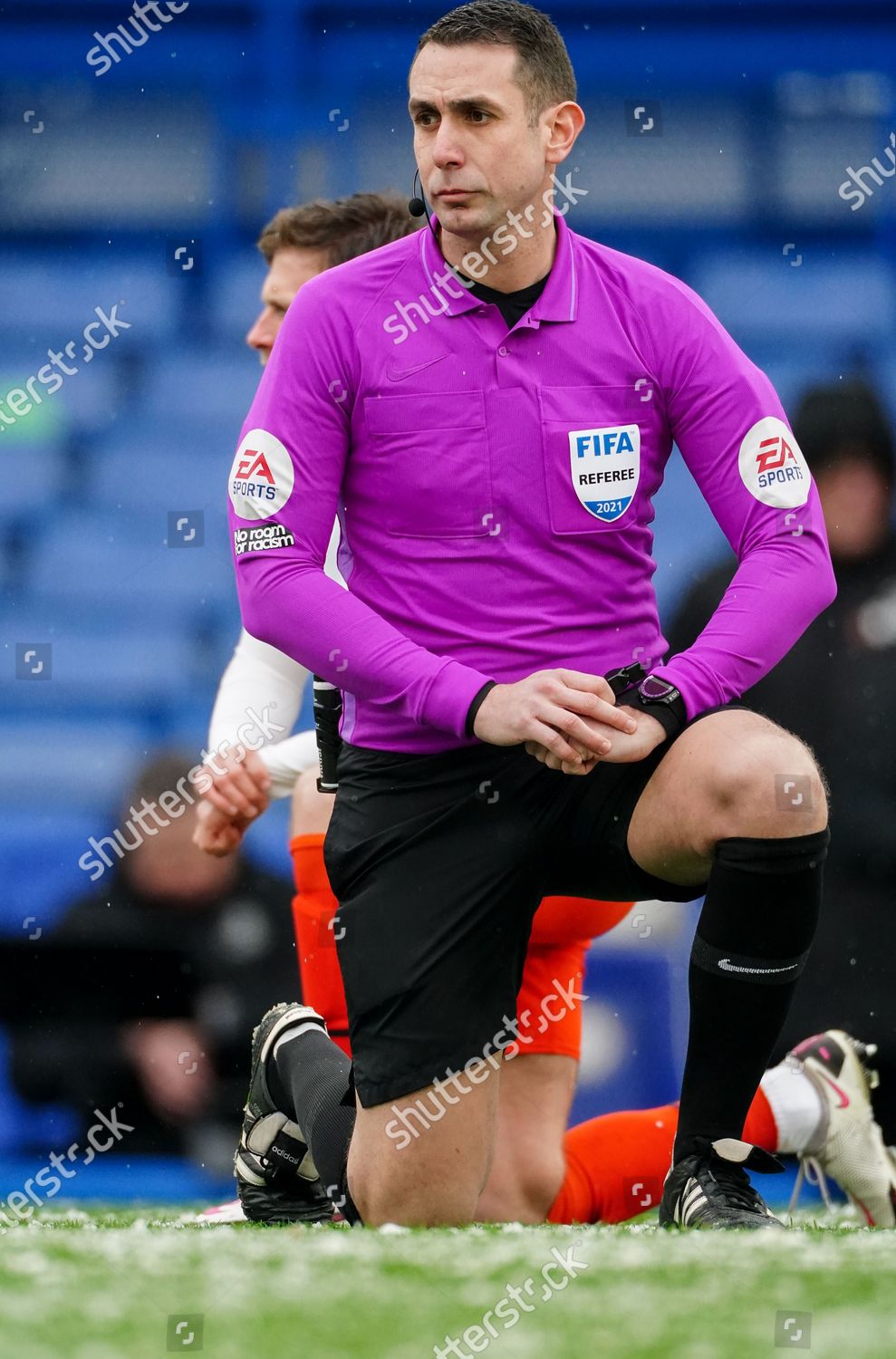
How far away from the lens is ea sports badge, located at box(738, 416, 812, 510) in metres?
2.97

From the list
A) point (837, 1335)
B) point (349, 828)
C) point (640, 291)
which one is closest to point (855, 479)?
point (640, 291)

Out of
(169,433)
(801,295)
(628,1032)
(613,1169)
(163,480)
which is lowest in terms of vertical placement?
(628,1032)

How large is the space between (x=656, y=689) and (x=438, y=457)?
489 millimetres

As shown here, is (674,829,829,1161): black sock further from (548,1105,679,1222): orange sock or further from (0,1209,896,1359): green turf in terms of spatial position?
(548,1105,679,1222): orange sock

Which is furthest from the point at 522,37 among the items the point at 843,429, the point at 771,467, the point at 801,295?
the point at 801,295

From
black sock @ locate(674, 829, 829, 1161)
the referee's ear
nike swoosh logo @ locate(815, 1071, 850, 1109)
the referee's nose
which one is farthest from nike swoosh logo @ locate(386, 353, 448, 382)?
nike swoosh logo @ locate(815, 1071, 850, 1109)

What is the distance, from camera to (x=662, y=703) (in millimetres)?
2814

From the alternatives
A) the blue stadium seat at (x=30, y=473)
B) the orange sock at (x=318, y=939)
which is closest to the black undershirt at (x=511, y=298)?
the orange sock at (x=318, y=939)

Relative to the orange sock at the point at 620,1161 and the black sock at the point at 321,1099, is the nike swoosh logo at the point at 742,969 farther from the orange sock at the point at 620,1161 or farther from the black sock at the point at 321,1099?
the orange sock at the point at 620,1161

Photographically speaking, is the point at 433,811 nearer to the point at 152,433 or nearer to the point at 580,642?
the point at 580,642

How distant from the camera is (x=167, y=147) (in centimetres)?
596

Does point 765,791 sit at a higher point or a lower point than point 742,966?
higher

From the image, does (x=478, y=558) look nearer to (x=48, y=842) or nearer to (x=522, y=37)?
(x=522, y=37)

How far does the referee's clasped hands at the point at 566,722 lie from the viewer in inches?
105
